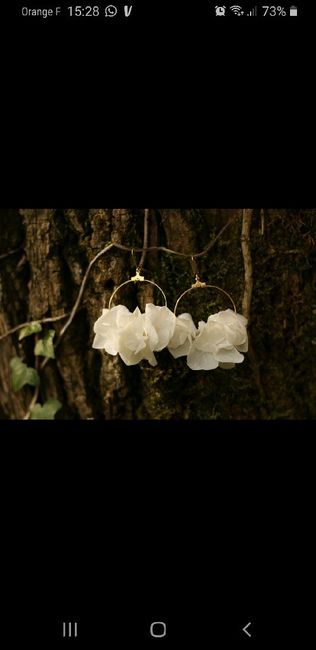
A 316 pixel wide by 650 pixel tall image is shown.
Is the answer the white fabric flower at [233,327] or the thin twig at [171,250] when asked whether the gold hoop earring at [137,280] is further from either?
the white fabric flower at [233,327]

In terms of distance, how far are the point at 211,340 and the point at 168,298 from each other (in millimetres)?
220

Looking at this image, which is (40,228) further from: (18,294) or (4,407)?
(4,407)

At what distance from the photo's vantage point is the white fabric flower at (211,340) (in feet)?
3.72

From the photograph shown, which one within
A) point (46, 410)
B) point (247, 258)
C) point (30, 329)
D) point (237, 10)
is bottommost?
point (46, 410)

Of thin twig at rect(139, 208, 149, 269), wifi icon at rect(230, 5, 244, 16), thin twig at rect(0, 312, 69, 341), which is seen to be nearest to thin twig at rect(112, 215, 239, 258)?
thin twig at rect(139, 208, 149, 269)

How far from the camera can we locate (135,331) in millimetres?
1091

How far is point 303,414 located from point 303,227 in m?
0.59

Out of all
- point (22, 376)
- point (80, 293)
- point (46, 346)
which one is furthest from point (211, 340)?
point (22, 376)

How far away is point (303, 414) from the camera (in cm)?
135

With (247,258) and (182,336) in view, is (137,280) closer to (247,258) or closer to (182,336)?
(182,336)

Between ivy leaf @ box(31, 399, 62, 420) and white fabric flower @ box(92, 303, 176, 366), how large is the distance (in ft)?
1.33

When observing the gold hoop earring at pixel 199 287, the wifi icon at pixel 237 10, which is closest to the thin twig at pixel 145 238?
the gold hoop earring at pixel 199 287

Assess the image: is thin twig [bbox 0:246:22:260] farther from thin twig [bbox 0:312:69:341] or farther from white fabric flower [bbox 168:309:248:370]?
white fabric flower [bbox 168:309:248:370]

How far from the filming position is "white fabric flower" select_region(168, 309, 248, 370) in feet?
3.72
